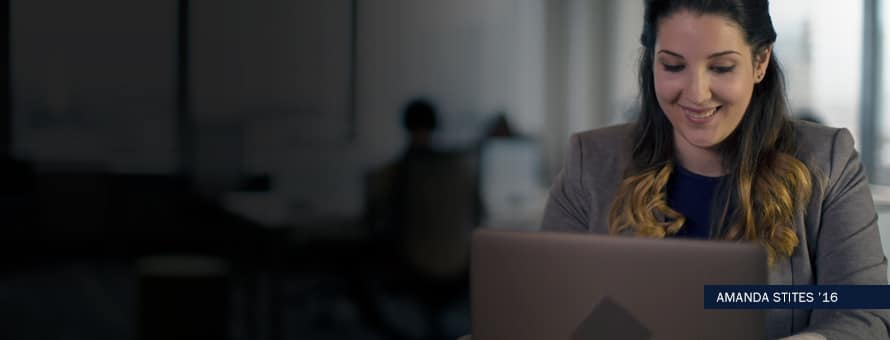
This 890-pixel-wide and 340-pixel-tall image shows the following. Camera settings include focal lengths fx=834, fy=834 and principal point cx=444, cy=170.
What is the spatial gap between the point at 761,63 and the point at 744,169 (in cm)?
21

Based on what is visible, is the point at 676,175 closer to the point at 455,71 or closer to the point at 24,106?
the point at 455,71

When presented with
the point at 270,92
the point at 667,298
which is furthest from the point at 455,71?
the point at 667,298

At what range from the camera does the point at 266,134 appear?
2941mm

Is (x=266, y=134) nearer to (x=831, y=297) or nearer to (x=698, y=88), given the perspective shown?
(x=698, y=88)

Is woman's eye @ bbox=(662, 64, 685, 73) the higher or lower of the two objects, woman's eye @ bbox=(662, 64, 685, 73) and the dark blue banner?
the higher

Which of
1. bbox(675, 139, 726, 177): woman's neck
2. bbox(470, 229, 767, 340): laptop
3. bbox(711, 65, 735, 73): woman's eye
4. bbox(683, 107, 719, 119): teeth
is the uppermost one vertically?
bbox(711, 65, 735, 73): woman's eye

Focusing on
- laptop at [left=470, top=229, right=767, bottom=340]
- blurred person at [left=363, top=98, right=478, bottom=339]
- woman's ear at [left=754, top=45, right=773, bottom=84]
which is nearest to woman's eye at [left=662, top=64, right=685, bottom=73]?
woman's ear at [left=754, top=45, right=773, bottom=84]

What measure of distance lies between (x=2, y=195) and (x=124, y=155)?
0.43 meters

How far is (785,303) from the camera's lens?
53.3 inches

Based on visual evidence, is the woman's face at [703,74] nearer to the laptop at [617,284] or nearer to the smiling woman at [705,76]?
the smiling woman at [705,76]

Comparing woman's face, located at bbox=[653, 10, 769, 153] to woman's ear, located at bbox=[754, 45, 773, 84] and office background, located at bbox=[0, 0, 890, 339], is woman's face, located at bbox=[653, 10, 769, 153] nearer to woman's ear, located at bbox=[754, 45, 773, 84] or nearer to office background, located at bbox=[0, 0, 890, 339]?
woman's ear, located at bbox=[754, 45, 773, 84]

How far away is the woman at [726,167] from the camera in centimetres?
144

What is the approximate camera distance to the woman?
1.44 m

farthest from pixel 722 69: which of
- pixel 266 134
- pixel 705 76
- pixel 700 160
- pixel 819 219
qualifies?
pixel 266 134
